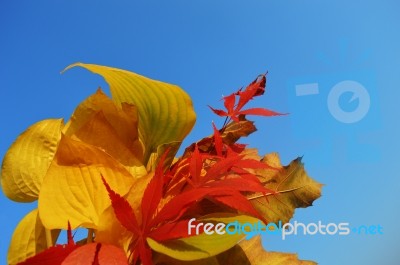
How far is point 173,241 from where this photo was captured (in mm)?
212

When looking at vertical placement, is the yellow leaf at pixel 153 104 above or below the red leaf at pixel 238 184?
above

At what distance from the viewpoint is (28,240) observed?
26cm

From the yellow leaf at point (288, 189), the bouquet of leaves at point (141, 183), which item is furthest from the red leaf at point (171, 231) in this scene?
the yellow leaf at point (288, 189)

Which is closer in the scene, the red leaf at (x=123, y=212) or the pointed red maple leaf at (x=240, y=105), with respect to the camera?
the red leaf at (x=123, y=212)

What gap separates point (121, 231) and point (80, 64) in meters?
0.11

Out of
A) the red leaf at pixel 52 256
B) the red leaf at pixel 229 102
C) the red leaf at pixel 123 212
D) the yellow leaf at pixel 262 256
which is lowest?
the yellow leaf at pixel 262 256

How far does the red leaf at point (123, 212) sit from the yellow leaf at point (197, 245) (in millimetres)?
11

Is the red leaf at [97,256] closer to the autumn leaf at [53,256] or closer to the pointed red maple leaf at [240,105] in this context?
the autumn leaf at [53,256]

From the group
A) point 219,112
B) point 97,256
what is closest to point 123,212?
point 97,256

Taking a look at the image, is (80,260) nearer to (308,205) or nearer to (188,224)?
(188,224)

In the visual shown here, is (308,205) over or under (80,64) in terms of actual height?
under

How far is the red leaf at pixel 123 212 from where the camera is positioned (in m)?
0.21

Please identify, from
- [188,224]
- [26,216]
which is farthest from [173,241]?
[26,216]

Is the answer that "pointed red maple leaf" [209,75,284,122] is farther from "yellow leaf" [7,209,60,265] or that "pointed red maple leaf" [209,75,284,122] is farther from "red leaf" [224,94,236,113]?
"yellow leaf" [7,209,60,265]
